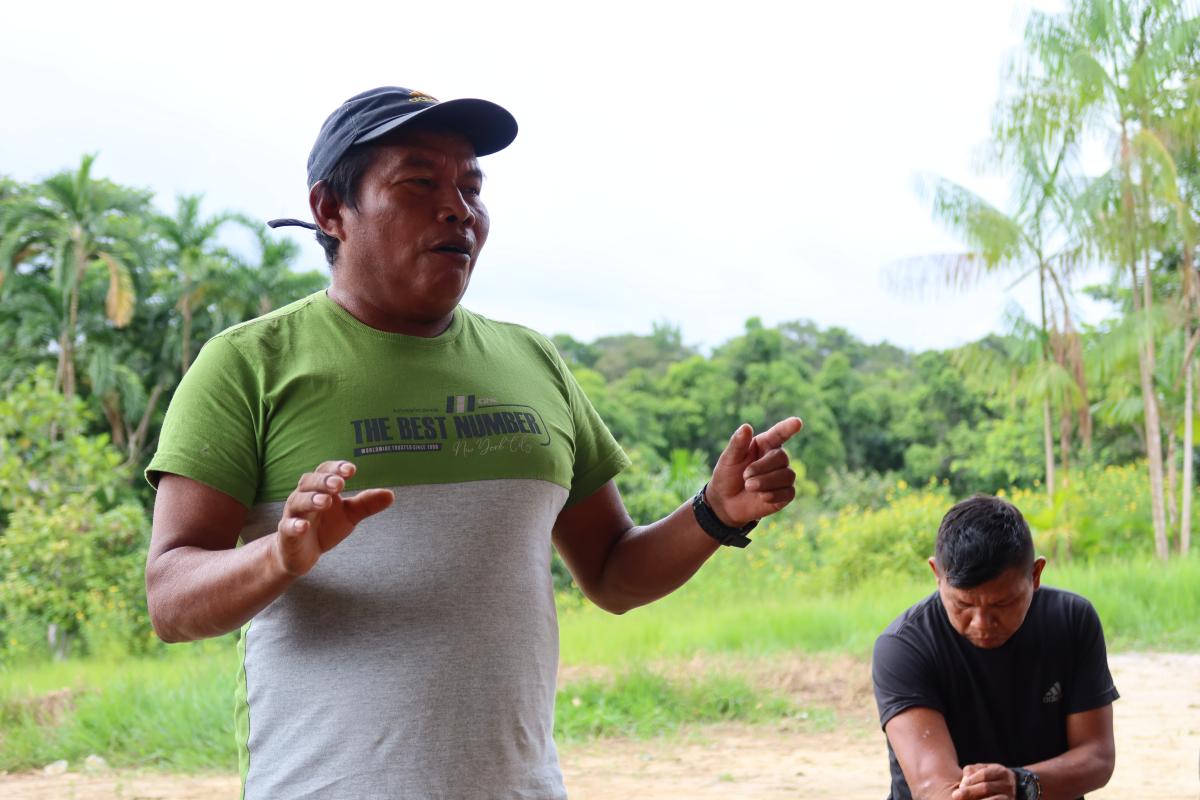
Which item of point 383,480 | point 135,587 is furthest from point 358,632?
point 135,587

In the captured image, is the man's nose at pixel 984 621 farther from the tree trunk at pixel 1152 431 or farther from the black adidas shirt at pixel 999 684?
the tree trunk at pixel 1152 431

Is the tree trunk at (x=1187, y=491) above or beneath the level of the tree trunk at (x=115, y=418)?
beneath

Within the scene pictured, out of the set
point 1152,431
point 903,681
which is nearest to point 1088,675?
point 903,681

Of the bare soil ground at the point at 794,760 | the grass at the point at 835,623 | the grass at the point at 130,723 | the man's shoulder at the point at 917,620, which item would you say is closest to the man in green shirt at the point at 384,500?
the man's shoulder at the point at 917,620

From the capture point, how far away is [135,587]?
467 inches

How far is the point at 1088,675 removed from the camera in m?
2.60

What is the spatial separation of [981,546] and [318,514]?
60.9 inches

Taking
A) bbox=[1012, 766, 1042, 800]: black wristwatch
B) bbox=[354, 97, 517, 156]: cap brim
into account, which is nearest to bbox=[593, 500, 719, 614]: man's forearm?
bbox=[354, 97, 517, 156]: cap brim

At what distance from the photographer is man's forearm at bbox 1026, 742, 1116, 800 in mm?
2490

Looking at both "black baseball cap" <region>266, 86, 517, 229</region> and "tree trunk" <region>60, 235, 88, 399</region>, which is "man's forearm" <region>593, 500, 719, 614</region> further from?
"tree trunk" <region>60, 235, 88, 399</region>

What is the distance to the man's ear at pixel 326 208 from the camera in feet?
5.94

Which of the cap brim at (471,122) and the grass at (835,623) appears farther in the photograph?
the grass at (835,623)

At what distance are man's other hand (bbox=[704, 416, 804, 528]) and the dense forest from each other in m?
10.4

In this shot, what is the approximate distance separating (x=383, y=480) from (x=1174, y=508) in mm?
13768
